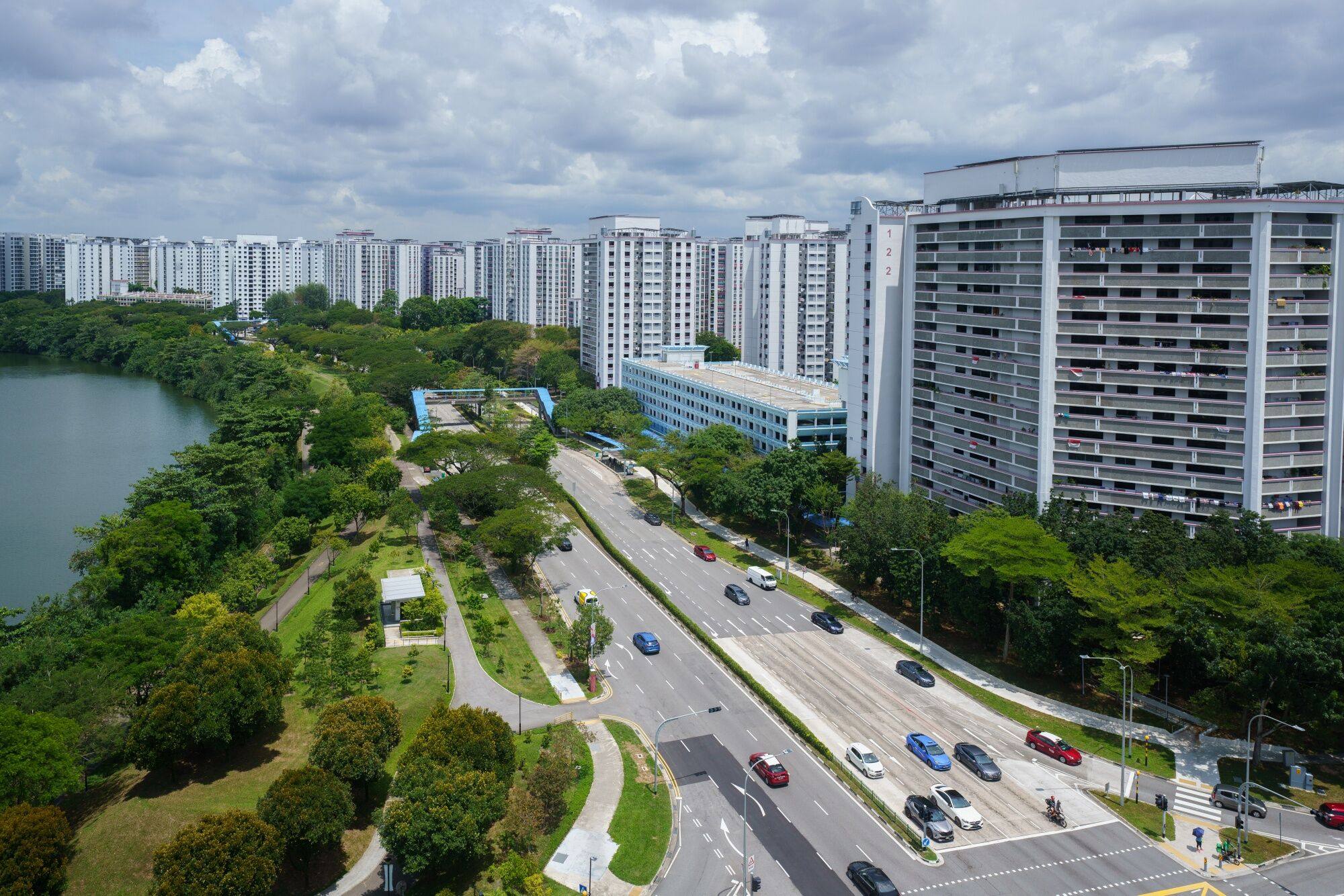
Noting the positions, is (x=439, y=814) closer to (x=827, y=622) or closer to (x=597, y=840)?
(x=597, y=840)

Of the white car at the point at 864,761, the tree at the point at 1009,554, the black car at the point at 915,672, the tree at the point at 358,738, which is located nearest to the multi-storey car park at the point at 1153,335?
the tree at the point at 1009,554

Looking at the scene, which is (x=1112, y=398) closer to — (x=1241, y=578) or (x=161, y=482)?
(x=1241, y=578)

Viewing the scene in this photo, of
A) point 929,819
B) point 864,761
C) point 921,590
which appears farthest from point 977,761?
point 921,590

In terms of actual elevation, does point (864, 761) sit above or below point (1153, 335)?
below

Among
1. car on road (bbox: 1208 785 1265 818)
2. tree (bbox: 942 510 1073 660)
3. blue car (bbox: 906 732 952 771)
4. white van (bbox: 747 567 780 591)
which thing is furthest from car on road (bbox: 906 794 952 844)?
white van (bbox: 747 567 780 591)

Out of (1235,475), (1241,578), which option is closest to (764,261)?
(1235,475)

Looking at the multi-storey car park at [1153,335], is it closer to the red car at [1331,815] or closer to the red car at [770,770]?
the red car at [1331,815]
